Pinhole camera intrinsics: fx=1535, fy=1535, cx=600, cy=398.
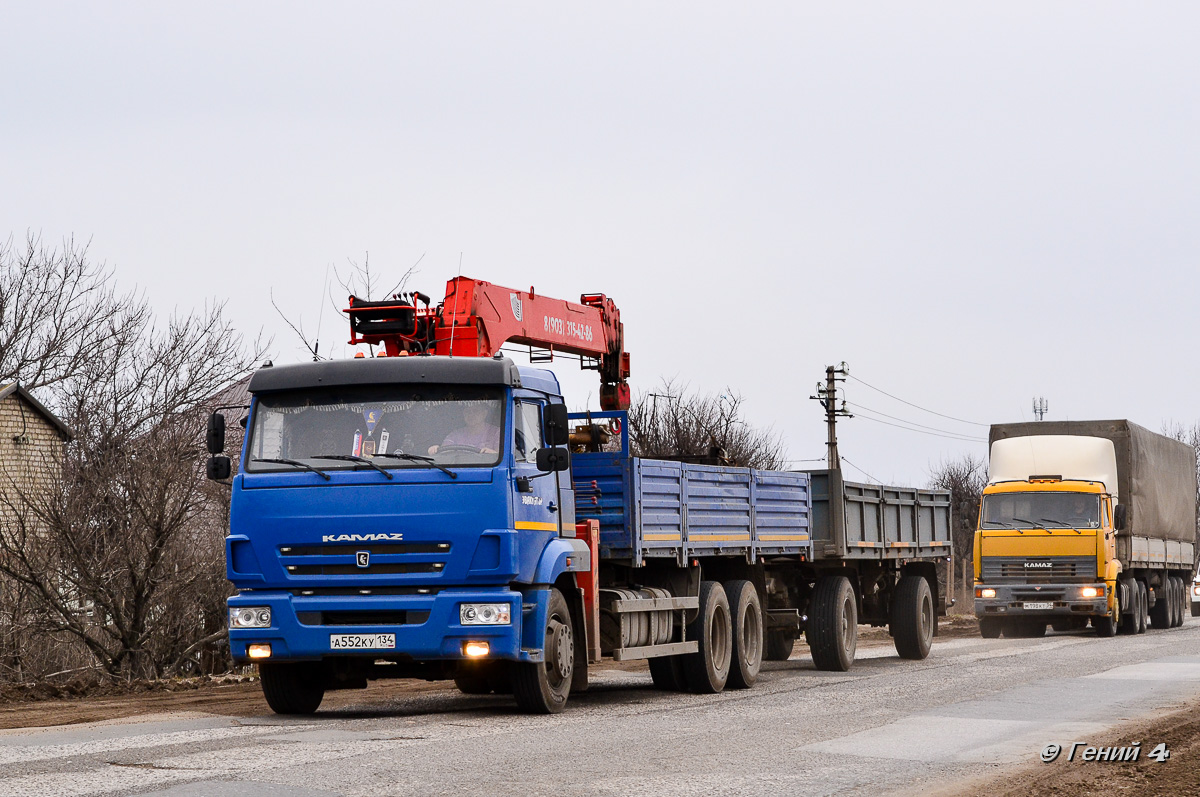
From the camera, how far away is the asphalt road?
8.66m

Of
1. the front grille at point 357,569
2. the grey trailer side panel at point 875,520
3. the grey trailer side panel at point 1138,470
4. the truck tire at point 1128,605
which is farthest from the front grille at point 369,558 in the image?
the truck tire at point 1128,605

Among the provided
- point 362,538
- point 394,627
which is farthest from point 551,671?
point 362,538

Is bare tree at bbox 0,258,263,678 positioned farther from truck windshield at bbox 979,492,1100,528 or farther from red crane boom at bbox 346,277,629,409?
truck windshield at bbox 979,492,1100,528

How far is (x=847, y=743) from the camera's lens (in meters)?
10.9

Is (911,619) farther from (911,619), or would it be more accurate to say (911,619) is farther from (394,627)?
(394,627)

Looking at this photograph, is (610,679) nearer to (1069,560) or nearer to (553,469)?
(553,469)

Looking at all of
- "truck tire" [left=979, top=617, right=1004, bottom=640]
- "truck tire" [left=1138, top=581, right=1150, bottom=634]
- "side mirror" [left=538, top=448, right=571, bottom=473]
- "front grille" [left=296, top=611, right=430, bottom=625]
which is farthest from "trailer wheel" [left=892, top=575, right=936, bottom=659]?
"front grille" [left=296, top=611, right=430, bottom=625]

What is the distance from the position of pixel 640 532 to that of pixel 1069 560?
16415 millimetres

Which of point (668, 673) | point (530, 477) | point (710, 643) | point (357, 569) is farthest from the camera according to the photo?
point (668, 673)

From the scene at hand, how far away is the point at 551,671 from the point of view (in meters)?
12.9

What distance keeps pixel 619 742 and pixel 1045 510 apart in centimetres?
1971

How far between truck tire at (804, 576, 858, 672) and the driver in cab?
860 cm

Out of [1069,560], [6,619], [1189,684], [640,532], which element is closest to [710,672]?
[640,532]

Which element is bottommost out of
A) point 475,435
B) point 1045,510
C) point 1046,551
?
point 1046,551
